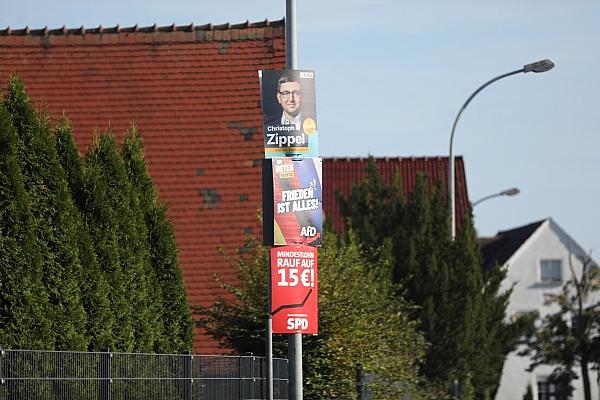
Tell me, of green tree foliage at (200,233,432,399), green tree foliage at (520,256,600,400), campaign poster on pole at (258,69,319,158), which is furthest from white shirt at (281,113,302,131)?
green tree foliage at (520,256,600,400)

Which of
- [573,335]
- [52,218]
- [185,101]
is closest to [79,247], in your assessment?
[52,218]

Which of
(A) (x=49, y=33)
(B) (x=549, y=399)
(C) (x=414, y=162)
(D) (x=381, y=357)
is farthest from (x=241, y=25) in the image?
(B) (x=549, y=399)

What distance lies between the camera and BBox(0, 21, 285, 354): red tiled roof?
99.1 feet

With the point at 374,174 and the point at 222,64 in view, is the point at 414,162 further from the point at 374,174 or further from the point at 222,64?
the point at 222,64

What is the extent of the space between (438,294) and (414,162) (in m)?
29.1

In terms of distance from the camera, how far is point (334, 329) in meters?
23.4

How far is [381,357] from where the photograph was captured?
23.9 metres

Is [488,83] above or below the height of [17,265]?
above

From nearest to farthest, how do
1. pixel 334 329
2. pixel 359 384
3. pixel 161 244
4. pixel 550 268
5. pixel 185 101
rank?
pixel 161 244
pixel 359 384
pixel 334 329
pixel 185 101
pixel 550 268

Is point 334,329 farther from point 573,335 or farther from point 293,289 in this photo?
point 573,335

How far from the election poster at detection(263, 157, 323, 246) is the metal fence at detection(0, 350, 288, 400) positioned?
64.9 inches

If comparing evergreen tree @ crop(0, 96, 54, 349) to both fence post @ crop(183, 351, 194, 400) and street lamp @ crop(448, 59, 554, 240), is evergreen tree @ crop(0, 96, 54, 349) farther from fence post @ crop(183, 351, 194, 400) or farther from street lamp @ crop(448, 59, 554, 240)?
street lamp @ crop(448, 59, 554, 240)

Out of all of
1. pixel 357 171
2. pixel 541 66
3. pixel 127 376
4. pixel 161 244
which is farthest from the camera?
pixel 357 171

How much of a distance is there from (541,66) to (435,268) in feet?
16.5
